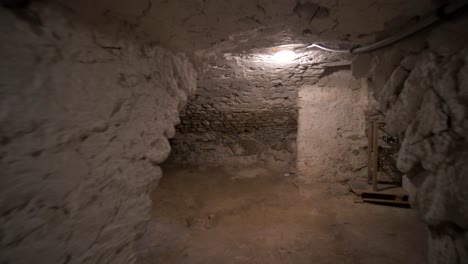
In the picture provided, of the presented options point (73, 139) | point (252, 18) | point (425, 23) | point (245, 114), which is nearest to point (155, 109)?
point (73, 139)

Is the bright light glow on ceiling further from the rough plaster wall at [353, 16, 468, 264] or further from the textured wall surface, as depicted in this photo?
the rough plaster wall at [353, 16, 468, 264]

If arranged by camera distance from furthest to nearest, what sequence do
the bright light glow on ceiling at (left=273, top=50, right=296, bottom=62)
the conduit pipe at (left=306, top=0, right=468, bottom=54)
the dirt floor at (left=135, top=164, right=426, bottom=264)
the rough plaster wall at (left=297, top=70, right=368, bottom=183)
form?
1. the rough plaster wall at (left=297, top=70, right=368, bottom=183)
2. the bright light glow on ceiling at (left=273, top=50, right=296, bottom=62)
3. the dirt floor at (left=135, top=164, right=426, bottom=264)
4. the conduit pipe at (left=306, top=0, right=468, bottom=54)

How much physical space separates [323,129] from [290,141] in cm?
159

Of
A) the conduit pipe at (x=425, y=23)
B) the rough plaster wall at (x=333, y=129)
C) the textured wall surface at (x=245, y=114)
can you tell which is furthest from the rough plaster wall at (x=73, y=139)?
the rough plaster wall at (x=333, y=129)

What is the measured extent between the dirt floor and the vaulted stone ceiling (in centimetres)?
203

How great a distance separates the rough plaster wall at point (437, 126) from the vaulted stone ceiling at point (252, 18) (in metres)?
0.19

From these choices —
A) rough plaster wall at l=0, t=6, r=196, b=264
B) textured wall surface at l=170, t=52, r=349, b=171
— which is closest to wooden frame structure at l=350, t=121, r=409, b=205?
textured wall surface at l=170, t=52, r=349, b=171

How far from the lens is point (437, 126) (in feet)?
3.25

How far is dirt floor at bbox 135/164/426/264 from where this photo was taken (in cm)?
211

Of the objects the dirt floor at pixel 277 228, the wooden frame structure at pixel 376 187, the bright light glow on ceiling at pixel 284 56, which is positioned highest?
the bright light glow on ceiling at pixel 284 56

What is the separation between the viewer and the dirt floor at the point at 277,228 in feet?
6.92

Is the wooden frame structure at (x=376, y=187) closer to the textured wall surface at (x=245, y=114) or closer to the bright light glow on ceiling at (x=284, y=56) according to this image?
the textured wall surface at (x=245, y=114)

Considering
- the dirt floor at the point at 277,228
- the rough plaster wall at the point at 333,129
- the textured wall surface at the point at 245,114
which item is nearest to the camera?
the dirt floor at the point at 277,228

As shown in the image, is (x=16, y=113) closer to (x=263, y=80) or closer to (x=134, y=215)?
(x=134, y=215)
